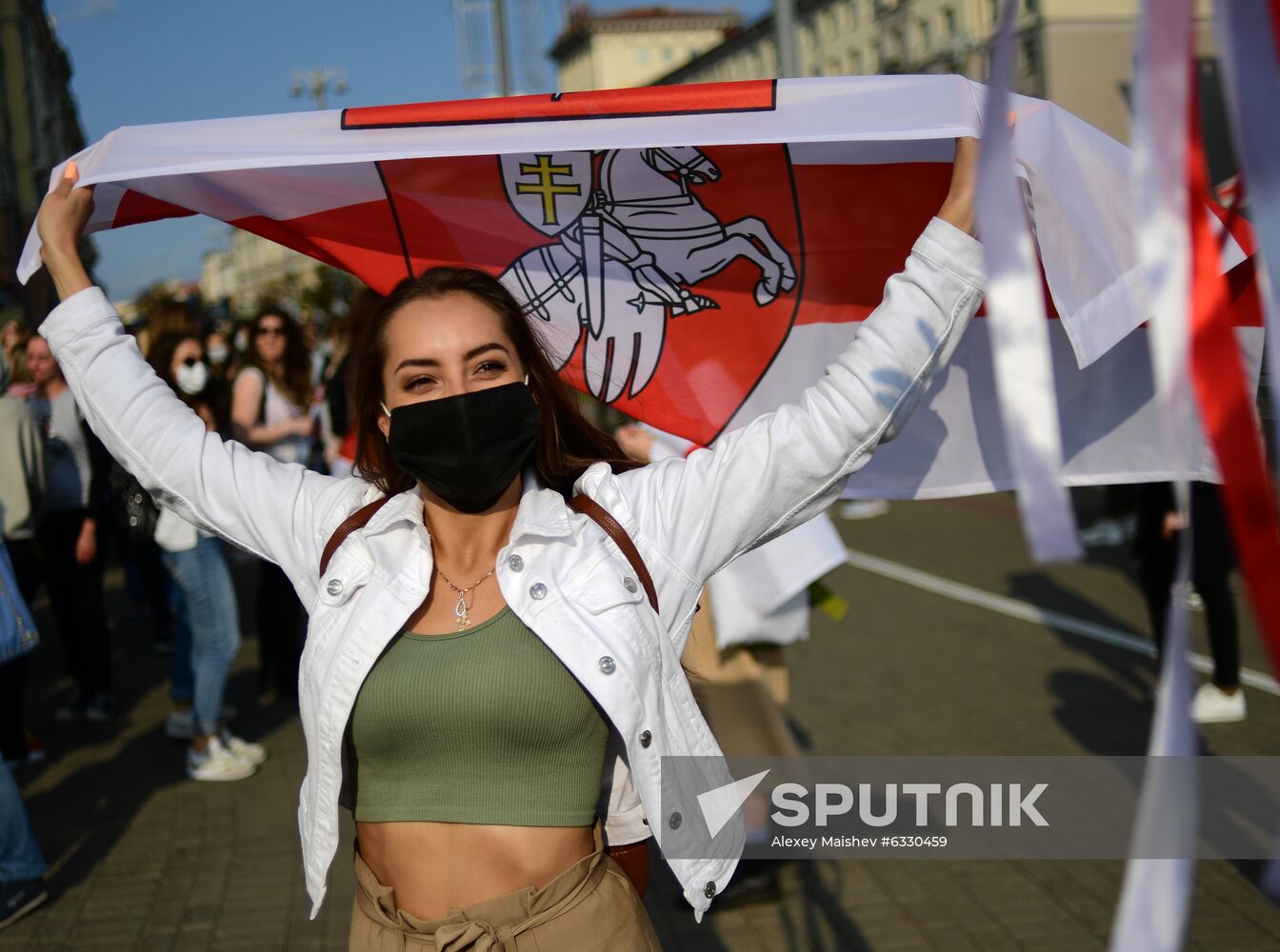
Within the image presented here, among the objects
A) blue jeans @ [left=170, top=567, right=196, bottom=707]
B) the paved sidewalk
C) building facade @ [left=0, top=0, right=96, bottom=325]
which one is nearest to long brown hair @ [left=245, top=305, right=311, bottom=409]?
blue jeans @ [left=170, top=567, right=196, bottom=707]

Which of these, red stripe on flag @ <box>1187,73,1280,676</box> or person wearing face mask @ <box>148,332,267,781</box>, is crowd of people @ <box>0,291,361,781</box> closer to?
person wearing face mask @ <box>148,332,267,781</box>

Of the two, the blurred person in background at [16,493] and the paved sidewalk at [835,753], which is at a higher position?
the blurred person in background at [16,493]

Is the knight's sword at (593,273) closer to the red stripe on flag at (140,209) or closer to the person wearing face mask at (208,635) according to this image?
the red stripe on flag at (140,209)

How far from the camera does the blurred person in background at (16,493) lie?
584cm

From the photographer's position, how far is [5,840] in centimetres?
456

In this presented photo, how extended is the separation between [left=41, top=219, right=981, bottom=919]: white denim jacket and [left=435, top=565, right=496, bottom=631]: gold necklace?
0.08 metres

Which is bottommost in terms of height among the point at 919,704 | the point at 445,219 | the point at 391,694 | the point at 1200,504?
the point at 919,704

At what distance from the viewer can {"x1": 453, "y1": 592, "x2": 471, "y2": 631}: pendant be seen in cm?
226

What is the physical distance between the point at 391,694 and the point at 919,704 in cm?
507

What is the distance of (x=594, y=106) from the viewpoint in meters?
2.54

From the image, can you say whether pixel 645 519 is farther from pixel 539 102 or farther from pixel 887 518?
pixel 887 518

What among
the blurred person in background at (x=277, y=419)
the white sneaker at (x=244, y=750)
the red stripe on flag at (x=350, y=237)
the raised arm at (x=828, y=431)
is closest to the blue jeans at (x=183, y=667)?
the white sneaker at (x=244, y=750)

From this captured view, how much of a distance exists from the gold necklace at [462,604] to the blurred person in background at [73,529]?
4.90 meters

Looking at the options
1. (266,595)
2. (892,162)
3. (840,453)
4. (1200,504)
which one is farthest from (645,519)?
(266,595)
